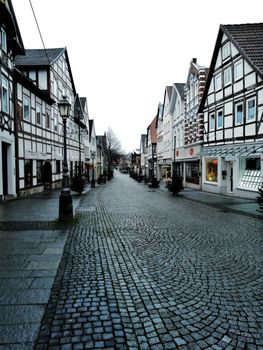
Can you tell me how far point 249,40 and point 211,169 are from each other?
32.6 ft

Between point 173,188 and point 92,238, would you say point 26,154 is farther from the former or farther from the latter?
point 92,238

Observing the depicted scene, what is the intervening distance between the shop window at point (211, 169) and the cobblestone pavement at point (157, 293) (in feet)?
46.4

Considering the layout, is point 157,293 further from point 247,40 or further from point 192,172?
point 192,172

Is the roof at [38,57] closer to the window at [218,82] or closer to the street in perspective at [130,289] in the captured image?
the window at [218,82]

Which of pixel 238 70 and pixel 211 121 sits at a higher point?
pixel 238 70

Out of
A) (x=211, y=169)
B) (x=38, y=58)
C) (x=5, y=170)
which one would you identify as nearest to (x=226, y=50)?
(x=211, y=169)

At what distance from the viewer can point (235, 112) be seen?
1795 cm

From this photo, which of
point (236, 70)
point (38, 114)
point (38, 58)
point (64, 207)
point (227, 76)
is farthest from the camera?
point (38, 58)

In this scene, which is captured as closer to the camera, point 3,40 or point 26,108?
point 3,40

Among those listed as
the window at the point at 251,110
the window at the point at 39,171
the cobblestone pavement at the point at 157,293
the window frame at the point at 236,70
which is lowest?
the cobblestone pavement at the point at 157,293

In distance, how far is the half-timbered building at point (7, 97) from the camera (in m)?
14.0

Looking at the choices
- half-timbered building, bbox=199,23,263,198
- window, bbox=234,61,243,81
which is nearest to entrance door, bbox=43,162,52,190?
half-timbered building, bbox=199,23,263,198

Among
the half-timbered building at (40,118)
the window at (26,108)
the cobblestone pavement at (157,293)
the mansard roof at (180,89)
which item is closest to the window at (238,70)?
the mansard roof at (180,89)

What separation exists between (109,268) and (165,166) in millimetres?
35945
